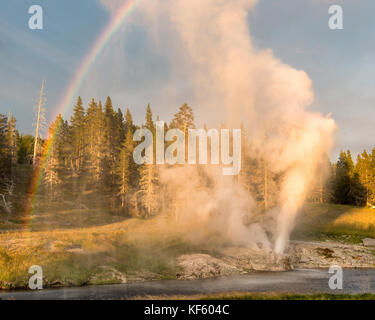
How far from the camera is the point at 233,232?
48375 millimetres

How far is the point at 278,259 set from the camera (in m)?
41.5

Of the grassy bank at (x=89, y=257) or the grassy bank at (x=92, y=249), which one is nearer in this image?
the grassy bank at (x=89, y=257)

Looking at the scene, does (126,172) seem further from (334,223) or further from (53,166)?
(334,223)

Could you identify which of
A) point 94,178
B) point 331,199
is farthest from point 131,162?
point 331,199

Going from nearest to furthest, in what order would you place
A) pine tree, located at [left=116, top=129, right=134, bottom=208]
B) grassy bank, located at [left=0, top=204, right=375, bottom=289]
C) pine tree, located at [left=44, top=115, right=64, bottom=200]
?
1. grassy bank, located at [left=0, top=204, right=375, bottom=289]
2. pine tree, located at [left=44, top=115, right=64, bottom=200]
3. pine tree, located at [left=116, top=129, right=134, bottom=208]

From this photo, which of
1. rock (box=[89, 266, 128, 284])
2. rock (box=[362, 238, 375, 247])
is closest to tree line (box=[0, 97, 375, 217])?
rock (box=[362, 238, 375, 247])

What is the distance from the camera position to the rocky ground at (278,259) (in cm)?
3641

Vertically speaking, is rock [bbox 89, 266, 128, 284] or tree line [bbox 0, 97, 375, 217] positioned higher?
tree line [bbox 0, 97, 375, 217]

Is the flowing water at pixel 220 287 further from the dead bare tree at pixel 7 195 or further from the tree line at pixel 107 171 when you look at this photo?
the dead bare tree at pixel 7 195

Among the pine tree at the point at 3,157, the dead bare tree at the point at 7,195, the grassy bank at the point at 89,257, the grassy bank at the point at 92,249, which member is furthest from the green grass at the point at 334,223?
the pine tree at the point at 3,157

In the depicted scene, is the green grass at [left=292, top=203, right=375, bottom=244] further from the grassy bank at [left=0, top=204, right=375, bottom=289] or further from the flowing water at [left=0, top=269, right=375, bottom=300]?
the flowing water at [left=0, top=269, right=375, bottom=300]

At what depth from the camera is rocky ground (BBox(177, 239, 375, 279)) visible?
1433 inches
